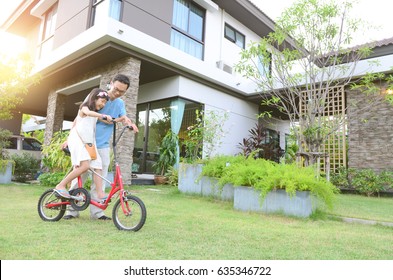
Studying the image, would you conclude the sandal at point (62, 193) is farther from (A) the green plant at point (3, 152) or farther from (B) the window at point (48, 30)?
(B) the window at point (48, 30)

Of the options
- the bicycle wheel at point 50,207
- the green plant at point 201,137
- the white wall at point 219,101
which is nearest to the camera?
the bicycle wheel at point 50,207

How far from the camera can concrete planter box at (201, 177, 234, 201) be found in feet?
16.0

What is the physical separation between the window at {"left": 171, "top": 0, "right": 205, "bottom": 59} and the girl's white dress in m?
6.07

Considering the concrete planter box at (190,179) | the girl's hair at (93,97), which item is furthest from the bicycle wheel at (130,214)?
the concrete planter box at (190,179)

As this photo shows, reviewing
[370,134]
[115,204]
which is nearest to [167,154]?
[115,204]

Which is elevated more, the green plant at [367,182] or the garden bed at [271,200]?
the green plant at [367,182]

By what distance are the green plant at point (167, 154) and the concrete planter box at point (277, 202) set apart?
13.2ft

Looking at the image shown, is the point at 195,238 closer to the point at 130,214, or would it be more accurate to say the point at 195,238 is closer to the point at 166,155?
the point at 130,214

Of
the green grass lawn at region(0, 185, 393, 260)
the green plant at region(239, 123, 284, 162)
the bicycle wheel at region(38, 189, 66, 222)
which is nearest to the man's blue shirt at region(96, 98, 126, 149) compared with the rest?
the bicycle wheel at region(38, 189, 66, 222)

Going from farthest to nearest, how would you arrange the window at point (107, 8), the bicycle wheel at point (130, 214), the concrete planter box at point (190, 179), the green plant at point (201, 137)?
1. the green plant at point (201, 137)
2. the window at point (107, 8)
3. the concrete planter box at point (190, 179)
4. the bicycle wheel at point (130, 214)

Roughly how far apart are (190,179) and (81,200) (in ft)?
9.79

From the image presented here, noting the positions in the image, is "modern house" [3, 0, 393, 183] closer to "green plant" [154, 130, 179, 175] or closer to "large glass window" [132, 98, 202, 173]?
"large glass window" [132, 98, 202, 173]

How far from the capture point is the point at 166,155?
7941 millimetres

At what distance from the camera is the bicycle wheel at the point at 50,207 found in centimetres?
300
